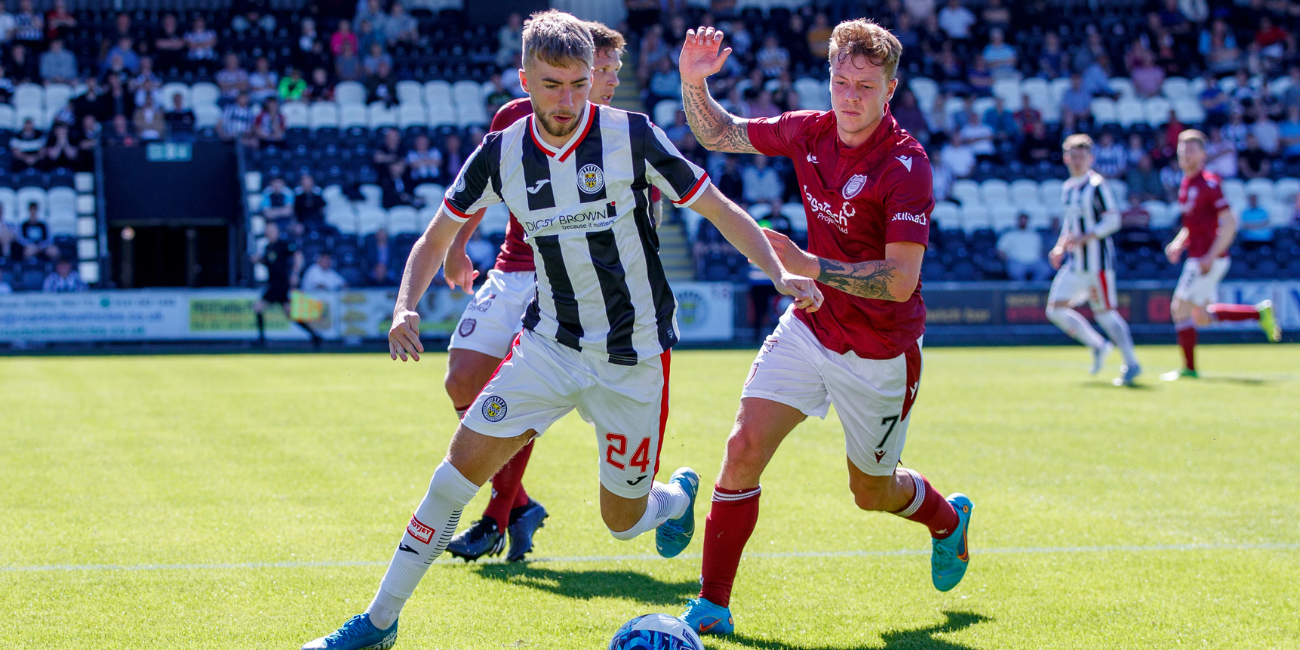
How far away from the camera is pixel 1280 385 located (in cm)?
1208

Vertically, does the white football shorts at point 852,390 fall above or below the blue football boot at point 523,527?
above

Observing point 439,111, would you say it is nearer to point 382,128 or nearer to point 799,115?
point 382,128

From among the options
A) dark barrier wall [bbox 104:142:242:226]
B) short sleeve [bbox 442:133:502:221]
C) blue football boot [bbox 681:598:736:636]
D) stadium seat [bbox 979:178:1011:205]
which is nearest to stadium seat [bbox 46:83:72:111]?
dark barrier wall [bbox 104:142:242:226]

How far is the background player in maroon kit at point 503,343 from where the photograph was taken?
16.6 feet

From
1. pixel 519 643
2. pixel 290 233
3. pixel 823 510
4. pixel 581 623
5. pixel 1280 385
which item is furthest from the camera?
pixel 290 233

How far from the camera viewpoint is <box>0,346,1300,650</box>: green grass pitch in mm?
4078

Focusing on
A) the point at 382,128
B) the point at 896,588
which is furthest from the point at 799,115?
the point at 382,128

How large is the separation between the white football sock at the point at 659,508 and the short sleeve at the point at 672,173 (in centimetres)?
115

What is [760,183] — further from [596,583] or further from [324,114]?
[596,583]

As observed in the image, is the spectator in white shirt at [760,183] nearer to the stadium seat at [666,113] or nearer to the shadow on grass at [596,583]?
the stadium seat at [666,113]

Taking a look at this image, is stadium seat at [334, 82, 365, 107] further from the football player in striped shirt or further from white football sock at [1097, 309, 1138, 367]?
the football player in striped shirt

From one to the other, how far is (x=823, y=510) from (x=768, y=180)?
52.4ft

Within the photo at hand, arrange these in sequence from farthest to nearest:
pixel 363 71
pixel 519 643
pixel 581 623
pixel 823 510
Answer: pixel 363 71, pixel 823 510, pixel 581 623, pixel 519 643

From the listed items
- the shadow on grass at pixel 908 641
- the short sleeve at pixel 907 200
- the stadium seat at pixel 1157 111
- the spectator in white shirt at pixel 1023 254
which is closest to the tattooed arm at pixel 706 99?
the short sleeve at pixel 907 200
